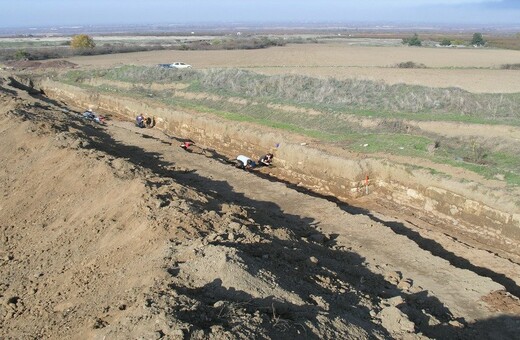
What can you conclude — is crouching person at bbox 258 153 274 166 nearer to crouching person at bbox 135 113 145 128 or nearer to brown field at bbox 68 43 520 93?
crouching person at bbox 135 113 145 128

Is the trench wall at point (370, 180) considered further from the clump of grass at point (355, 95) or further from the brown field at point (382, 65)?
the brown field at point (382, 65)

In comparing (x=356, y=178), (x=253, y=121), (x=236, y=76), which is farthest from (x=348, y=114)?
(x=236, y=76)

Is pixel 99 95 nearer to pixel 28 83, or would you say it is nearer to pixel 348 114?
pixel 28 83

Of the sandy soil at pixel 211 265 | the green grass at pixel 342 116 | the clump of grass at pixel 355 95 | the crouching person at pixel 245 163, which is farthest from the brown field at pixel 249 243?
the clump of grass at pixel 355 95

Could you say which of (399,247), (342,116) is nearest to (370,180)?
(399,247)

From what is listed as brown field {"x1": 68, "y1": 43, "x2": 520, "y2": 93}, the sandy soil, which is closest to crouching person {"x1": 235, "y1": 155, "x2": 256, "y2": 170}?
the sandy soil

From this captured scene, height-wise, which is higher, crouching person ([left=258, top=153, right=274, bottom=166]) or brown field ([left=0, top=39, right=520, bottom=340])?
brown field ([left=0, top=39, right=520, bottom=340])

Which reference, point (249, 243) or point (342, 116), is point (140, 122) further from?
point (249, 243)
